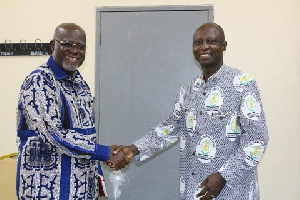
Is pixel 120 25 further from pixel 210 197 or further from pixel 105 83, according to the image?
pixel 210 197

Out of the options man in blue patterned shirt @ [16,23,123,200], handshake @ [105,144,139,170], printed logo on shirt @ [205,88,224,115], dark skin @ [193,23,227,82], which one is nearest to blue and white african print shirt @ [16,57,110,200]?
man in blue patterned shirt @ [16,23,123,200]

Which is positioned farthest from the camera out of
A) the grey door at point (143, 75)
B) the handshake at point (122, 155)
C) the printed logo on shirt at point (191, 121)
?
the grey door at point (143, 75)

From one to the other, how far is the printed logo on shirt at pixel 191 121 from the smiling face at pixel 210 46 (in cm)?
27

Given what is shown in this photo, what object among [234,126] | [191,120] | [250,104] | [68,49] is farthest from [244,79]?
[68,49]

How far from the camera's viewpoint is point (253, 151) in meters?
1.97

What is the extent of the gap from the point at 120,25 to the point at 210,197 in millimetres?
2498

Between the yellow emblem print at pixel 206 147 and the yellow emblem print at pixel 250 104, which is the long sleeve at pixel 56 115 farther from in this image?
the yellow emblem print at pixel 250 104

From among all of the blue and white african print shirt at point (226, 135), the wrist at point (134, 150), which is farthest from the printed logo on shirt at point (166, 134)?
the blue and white african print shirt at point (226, 135)

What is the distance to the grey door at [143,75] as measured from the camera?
4023 mm

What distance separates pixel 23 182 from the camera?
6.67 feet

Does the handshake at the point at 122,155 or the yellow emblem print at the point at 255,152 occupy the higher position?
the yellow emblem print at the point at 255,152

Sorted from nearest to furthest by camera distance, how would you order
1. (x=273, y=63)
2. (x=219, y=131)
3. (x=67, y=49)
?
(x=219, y=131) → (x=67, y=49) → (x=273, y=63)

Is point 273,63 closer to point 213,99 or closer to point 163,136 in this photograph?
point 163,136

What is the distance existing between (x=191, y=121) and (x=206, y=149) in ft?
0.63
